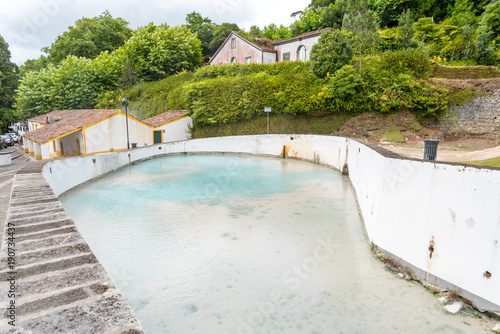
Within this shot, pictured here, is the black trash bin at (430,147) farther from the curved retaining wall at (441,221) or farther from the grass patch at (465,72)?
the grass patch at (465,72)

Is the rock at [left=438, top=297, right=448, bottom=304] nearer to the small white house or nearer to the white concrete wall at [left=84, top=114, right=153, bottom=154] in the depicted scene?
the white concrete wall at [left=84, top=114, right=153, bottom=154]

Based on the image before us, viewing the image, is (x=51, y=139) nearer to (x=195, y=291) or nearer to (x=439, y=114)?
(x=195, y=291)

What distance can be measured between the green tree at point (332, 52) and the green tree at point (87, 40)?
3594 centimetres

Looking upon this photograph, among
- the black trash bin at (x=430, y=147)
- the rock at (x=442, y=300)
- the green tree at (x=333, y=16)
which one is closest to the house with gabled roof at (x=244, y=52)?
the green tree at (x=333, y=16)

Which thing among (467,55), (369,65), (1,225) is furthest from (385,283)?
(467,55)

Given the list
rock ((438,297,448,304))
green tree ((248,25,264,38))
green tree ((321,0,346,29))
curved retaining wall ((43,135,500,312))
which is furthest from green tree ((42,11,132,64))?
rock ((438,297,448,304))

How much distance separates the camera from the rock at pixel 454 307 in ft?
13.4

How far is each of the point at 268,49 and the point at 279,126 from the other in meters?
13.9

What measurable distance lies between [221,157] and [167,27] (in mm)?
25286

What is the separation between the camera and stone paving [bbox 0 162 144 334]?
1.72 meters

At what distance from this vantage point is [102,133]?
65.2 ft

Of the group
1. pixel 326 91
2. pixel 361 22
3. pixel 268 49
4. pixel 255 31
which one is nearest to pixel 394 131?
pixel 326 91

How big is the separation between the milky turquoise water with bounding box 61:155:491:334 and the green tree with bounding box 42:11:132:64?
39.6 m

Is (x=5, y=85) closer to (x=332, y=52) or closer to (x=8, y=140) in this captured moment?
(x=8, y=140)
